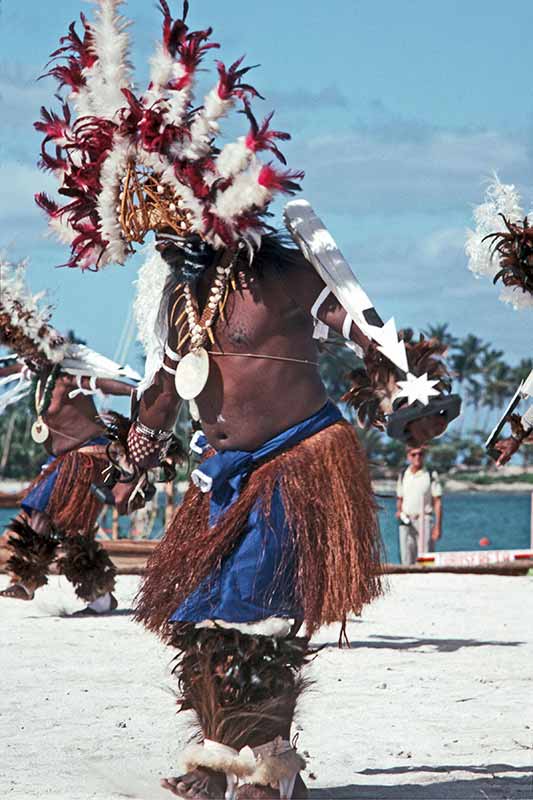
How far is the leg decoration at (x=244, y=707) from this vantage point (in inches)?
147

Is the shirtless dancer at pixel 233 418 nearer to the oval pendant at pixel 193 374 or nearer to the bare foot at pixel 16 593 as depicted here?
the oval pendant at pixel 193 374

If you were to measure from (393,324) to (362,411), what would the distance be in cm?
28

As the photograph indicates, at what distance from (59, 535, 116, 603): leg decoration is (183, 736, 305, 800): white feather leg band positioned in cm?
485

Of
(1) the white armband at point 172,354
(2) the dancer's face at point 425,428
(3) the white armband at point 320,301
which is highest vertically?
(3) the white armband at point 320,301

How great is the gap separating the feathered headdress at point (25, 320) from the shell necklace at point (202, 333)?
15.8 feet

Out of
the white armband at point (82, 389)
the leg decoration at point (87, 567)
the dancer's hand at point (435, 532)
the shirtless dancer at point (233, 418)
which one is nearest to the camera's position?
the shirtless dancer at point (233, 418)

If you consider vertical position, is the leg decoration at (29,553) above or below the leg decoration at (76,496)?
below

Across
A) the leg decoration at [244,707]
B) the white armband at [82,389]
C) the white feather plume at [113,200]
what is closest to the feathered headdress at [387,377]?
the leg decoration at [244,707]

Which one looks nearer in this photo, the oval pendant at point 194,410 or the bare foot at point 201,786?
the bare foot at point 201,786

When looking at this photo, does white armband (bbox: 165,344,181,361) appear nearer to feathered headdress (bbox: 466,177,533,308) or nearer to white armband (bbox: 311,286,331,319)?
white armband (bbox: 311,286,331,319)

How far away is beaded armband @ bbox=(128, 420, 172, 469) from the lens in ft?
14.6

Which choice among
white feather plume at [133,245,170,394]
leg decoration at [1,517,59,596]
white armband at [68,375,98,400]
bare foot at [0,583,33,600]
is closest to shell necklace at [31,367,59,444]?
white armband at [68,375,98,400]

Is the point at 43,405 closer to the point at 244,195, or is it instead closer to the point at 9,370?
the point at 9,370

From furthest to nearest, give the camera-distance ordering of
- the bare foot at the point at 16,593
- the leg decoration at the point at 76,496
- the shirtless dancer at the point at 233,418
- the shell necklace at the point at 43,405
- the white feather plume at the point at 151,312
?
the bare foot at the point at 16,593 < the shell necklace at the point at 43,405 < the leg decoration at the point at 76,496 < the white feather plume at the point at 151,312 < the shirtless dancer at the point at 233,418
